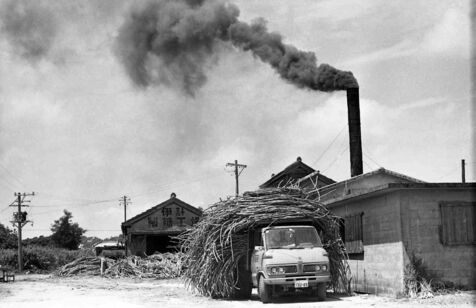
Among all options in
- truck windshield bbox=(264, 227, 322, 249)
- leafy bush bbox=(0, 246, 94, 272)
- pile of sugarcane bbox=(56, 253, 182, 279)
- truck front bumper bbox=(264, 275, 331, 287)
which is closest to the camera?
truck front bumper bbox=(264, 275, 331, 287)

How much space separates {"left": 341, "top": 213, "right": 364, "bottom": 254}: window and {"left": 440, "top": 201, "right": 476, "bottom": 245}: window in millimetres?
2971

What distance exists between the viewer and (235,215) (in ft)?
60.8

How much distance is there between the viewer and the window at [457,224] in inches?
678

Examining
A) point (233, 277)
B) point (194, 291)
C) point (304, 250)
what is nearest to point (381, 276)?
point (304, 250)

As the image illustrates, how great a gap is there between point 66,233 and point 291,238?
3740 inches

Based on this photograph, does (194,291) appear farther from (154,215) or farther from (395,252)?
(154,215)

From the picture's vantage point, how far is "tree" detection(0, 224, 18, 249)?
79.3 m

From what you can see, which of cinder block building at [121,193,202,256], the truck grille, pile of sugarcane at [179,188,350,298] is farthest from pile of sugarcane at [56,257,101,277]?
the truck grille

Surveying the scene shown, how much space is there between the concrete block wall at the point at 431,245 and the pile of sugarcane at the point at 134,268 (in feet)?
69.8

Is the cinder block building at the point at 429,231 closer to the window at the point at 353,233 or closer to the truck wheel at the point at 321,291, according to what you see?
the window at the point at 353,233

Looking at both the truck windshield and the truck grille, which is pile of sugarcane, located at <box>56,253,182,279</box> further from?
the truck grille

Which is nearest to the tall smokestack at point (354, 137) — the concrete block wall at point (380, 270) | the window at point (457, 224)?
the concrete block wall at point (380, 270)

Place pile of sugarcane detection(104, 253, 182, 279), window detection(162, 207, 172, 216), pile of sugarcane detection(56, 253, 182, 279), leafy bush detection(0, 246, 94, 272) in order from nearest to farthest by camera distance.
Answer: pile of sugarcane detection(104, 253, 182, 279)
pile of sugarcane detection(56, 253, 182, 279)
leafy bush detection(0, 246, 94, 272)
window detection(162, 207, 172, 216)

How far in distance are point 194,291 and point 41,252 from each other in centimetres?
4578
